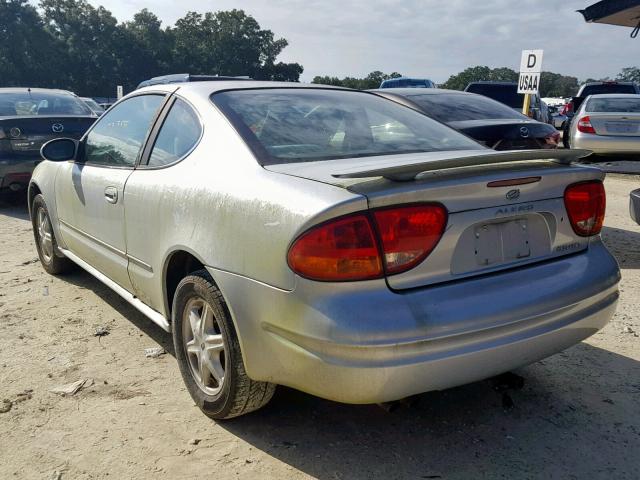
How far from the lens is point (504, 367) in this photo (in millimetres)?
2312

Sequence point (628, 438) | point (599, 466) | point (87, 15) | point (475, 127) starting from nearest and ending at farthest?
point (599, 466) < point (628, 438) < point (475, 127) < point (87, 15)

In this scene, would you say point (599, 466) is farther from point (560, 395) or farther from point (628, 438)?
point (560, 395)

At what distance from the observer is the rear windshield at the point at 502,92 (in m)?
14.7

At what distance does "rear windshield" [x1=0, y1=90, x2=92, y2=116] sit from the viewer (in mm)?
8266

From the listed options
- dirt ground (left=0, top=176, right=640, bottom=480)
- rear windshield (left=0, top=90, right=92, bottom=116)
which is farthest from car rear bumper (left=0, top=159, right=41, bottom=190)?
dirt ground (left=0, top=176, right=640, bottom=480)

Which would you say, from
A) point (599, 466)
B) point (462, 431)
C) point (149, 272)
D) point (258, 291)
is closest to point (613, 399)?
point (599, 466)

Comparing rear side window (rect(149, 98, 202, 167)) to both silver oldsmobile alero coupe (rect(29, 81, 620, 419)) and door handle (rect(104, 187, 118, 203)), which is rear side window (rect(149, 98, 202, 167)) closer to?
silver oldsmobile alero coupe (rect(29, 81, 620, 419))

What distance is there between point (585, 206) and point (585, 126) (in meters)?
8.13

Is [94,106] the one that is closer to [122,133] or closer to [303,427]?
[122,133]

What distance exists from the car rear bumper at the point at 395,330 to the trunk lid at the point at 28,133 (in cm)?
638

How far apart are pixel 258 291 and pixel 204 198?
1.93 ft

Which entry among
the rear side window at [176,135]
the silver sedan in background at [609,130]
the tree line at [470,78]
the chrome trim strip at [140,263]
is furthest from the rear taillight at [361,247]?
the tree line at [470,78]

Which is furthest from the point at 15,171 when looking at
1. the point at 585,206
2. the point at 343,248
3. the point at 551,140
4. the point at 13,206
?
the point at 585,206

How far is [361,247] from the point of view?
2.10 meters
